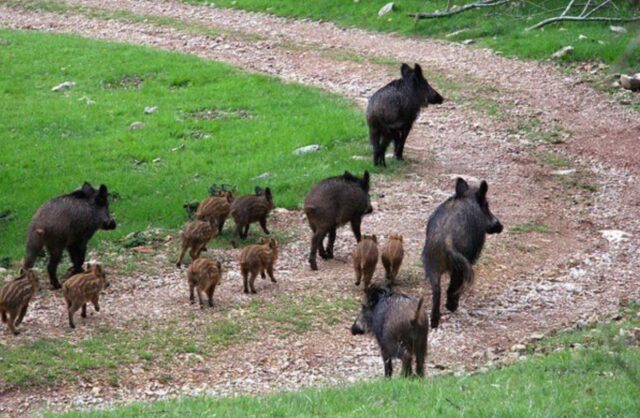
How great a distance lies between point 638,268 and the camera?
14.2m

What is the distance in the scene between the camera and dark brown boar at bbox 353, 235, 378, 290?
42.3 ft

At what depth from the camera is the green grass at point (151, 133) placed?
1730 cm

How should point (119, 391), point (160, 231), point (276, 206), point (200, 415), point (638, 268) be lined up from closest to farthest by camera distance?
point (200, 415) < point (119, 391) < point (638, 268) < point (160, 231) < point (276, 206)

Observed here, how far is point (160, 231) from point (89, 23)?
18371 mm

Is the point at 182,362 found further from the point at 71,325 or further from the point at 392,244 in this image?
the point at 392,244

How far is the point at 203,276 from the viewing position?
12.3 m

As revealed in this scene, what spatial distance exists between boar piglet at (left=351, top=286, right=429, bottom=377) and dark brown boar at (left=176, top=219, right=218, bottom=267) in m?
3.83

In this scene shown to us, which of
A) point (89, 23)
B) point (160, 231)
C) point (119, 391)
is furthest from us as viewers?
point (89, 23)

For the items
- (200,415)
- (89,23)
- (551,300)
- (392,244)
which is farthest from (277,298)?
(89,23)

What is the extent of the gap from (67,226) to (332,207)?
11.0 ft

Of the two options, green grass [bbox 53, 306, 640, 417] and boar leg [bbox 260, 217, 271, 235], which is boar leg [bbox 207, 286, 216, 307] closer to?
boar leg [bbox 260, 217, 271, 235]

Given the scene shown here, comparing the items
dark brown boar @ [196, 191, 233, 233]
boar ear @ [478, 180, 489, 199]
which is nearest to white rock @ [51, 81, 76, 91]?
dark brown boar @ [196, 191, 233, 233]

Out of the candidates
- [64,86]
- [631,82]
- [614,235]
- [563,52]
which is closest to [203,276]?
[614,235]

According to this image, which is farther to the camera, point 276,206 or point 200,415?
point 276,206
